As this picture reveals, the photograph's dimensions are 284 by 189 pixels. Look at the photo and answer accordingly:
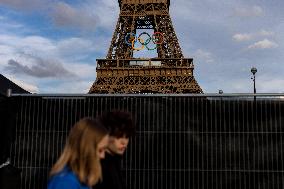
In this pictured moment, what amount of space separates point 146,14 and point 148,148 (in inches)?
1828

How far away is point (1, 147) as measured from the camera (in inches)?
305

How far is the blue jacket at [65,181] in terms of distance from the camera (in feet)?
8.77

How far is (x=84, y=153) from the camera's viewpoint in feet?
9.20

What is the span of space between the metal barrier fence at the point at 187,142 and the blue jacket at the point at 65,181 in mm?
4806

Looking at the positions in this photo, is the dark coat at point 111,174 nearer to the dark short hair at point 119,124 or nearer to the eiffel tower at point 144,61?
the dark short hair at point 119,124

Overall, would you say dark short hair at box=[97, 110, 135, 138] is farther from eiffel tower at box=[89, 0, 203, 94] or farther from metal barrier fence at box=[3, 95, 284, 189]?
eiffel tower at box=[89, 0, 203, 94]

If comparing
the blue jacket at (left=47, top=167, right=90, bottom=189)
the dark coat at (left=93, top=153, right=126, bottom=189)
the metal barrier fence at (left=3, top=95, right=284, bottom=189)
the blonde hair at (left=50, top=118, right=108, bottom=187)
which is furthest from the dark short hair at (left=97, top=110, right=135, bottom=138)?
the metal barrier fence at (left=3, top=95, right=284, bottom=189)

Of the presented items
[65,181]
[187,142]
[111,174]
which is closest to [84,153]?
[65,181]

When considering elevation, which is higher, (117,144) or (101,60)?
A: (101,60)

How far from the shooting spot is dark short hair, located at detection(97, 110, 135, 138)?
403 cm

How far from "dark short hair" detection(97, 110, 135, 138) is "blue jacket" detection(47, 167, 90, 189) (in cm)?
127

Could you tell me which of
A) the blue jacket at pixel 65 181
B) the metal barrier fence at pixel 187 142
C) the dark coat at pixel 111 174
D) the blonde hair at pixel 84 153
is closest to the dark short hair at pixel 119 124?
the dark coat at pixel 111 174

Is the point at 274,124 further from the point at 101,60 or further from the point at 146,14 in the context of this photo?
the point at 146,14

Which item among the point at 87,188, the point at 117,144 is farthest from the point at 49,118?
the point at 87,188
